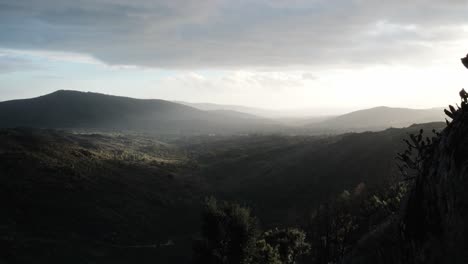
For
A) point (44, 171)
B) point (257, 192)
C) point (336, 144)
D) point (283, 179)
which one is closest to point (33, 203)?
point (44, 171)

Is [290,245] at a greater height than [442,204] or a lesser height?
lesser

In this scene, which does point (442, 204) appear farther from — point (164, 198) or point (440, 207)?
point (164, 198)

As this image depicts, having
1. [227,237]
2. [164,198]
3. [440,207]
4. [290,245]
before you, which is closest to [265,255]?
[290,245]

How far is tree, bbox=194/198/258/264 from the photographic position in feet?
135

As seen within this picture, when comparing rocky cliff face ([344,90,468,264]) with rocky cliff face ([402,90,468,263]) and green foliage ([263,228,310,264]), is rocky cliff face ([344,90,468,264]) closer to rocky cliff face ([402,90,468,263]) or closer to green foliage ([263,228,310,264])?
rocky cliff face ([402,90,468,263])

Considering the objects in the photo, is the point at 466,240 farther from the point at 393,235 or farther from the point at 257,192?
the point at 257,192

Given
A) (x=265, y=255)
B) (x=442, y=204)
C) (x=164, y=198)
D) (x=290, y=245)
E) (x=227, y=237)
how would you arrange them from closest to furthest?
1. (x=442, y=204)
2. (x=227, y=237)
3. (x=265, y=255)
4. (x=290, y=245)
5. (x=164, y=198)

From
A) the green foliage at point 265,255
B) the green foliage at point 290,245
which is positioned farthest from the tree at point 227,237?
the green foliage at point 290,245

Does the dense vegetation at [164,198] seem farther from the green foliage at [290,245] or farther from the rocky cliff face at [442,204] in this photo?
the rocky cliff face at [442,204]

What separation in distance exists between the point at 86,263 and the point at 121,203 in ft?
90.6

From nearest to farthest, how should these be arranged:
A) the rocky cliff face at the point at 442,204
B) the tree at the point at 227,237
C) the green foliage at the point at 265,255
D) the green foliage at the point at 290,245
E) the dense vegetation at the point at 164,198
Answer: the rocky cliff face at the point at 442,204 → the tree at the point at 227,237 → the green foliage at the point at 265,255 → the green foliage at the point at 290,245 → the dense vegetation at the point at 164,198

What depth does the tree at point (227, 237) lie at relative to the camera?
41.1 metres

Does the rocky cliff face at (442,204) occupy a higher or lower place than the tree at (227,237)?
Result: higher

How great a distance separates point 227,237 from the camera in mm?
42094
